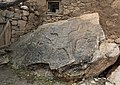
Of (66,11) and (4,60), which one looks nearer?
(4,60)

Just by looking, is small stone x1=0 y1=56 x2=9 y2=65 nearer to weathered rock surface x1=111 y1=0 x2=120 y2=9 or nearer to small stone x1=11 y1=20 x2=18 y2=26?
small stone x1=11 y1=20 x2=18 y2=26

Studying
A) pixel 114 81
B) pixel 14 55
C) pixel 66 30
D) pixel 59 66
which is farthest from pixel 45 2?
pixel 114 81

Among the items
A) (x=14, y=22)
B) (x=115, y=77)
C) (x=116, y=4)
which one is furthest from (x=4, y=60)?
(x=116, y=4)

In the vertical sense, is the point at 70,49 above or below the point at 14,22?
below

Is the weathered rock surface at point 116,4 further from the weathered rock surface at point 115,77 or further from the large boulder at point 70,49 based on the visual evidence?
the weathered rock surface at point 115,77

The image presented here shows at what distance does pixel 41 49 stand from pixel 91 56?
3.76 feet

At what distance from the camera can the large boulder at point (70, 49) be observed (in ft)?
17.2

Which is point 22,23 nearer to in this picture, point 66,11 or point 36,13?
point 36,13

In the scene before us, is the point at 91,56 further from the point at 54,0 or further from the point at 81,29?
the point at 54,0

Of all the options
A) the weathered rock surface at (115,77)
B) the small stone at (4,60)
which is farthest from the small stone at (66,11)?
the weathered rock surface at (115,77)

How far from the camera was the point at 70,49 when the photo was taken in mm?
5445

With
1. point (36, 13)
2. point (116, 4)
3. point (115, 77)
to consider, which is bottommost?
point (115, 77)

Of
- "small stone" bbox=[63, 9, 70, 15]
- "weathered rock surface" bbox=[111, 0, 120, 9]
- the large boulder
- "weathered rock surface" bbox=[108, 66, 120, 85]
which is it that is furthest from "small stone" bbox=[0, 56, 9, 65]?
"weathered rock surface" bbox=[111, 0, 120, 9]

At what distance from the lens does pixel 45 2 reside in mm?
6473
